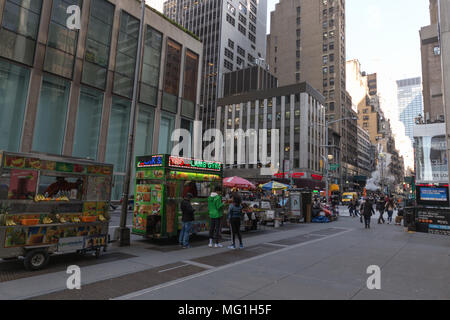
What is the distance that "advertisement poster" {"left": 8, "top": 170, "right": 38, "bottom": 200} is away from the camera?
6.90 meters

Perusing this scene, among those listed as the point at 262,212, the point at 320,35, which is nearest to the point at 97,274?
the point at 262,212

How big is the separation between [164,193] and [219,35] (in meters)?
74.1

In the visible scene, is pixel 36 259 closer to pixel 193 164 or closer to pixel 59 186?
pixel 59 186

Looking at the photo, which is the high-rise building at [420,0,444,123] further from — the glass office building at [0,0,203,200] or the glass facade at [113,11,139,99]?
the glass facade at [113,11,139,99]

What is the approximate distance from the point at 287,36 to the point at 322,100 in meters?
28.9

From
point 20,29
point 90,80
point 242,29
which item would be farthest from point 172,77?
point 242,29

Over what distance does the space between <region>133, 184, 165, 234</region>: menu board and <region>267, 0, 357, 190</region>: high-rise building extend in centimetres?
6535

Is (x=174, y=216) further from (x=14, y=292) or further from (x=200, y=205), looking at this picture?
→ (x=14, y=292)

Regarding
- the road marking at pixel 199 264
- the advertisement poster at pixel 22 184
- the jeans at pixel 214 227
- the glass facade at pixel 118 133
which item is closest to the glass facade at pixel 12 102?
the glass facade at pixel 118 133

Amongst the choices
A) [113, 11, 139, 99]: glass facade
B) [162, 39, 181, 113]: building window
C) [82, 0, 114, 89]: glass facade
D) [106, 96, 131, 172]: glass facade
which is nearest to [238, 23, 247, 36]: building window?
[162, 39, 181, 113]: building window

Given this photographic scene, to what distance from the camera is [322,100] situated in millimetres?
61688

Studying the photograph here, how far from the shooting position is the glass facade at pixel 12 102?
1784 cm

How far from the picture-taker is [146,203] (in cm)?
1080

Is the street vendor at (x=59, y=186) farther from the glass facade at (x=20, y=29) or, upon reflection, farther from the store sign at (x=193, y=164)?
the glass facade at (x=20, y=29)
